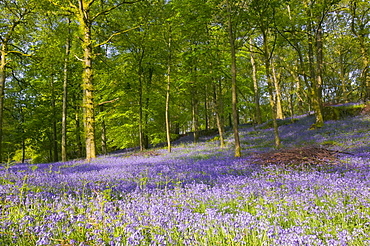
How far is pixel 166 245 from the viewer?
9.62ft

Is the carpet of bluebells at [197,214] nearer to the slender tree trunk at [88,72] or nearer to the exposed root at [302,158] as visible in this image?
the exposed root at [302,158]

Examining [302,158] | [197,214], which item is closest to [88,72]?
[302,158]

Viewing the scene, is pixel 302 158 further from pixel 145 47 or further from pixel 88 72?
pixel 145 47

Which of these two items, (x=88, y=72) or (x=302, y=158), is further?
(x=88, y=72)

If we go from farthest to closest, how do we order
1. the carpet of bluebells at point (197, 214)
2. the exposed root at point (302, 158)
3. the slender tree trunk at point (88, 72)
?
the slender tree trunk at point (88, 72) < the exposed root at point (302, 158) < the carpet of bluebells at point (197, 214)

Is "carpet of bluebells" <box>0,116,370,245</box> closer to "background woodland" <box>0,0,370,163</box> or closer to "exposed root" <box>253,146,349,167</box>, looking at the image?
"exposed root" <box>253,146,349,167</box>

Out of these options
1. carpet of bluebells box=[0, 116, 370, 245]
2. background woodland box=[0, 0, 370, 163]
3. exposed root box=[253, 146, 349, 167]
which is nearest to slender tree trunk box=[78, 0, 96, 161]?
background woodland box=[0, 0, 370, 163]

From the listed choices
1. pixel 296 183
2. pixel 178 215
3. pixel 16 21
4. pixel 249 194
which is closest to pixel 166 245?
pixel 178 215

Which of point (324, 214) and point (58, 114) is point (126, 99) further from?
point (324, 214)

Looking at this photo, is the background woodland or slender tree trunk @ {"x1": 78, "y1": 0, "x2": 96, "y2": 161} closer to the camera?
slender tree trunk @ {"x1": 78, "y1": 0, "x2": 96, "y2": 161}

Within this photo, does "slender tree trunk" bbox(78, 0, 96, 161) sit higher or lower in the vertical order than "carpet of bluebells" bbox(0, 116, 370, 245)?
higher

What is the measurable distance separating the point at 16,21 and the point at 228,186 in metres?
16.2

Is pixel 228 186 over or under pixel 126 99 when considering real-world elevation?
under

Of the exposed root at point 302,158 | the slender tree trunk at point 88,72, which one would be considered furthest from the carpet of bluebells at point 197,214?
the slender tree trunk at point 88,72
